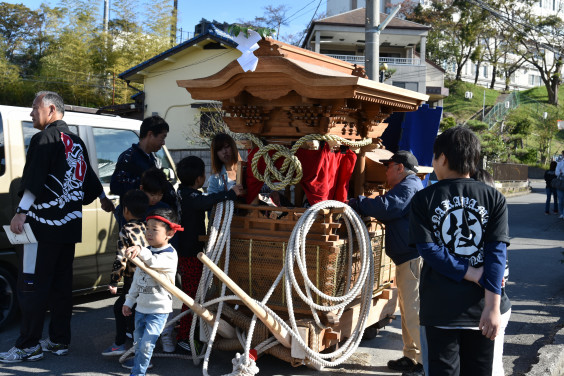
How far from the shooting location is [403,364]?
452cm

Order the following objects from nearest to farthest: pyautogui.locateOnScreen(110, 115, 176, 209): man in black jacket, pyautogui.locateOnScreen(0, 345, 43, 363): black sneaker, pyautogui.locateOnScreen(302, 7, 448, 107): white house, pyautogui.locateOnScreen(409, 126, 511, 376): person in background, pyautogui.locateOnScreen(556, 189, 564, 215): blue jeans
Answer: pyautogui.locateOnScreen(409, 126, 511, 376): person in background
pyautogui.locateOnScreen(0, 345, 43, 363): black sneaker
pyautogui.locateOnScreen(110, 115, 176, 209): man in black jacket
pyautogui.locateOnScreen(556, 189, 564, 215): blue jeans
pyautogui.locateOnScreen(302, 7, 448, 107): white house

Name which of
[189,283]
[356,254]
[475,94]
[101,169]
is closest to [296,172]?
[356,254]

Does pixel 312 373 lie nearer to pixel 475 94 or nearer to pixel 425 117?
pixel 425 117

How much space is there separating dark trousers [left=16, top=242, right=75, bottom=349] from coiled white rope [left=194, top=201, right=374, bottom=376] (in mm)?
1158

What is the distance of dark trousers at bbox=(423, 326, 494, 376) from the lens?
2908 millimetres

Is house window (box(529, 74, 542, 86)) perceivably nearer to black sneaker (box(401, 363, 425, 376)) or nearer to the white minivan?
the white minivan

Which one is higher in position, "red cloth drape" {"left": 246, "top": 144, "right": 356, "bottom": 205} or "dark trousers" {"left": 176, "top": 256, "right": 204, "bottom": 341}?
"red cloth drape" {"left": 246, "top": 144, "right": 356, "bottom": 205}

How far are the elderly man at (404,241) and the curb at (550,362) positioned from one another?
91 cm

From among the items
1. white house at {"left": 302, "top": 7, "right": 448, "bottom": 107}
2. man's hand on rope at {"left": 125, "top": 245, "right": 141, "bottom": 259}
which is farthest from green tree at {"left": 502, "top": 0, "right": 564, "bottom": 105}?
man's hand on rope at {"left": 125, "top": 245, "right": 141, "bottom": 259}

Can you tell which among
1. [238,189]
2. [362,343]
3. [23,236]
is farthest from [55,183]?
[362,343]

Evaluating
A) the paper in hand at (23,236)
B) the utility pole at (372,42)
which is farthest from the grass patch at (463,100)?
the paper in hand at (23,236)

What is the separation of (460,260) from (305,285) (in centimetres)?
149

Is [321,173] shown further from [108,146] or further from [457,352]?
[108,146]

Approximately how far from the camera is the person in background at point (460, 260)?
2848mm
